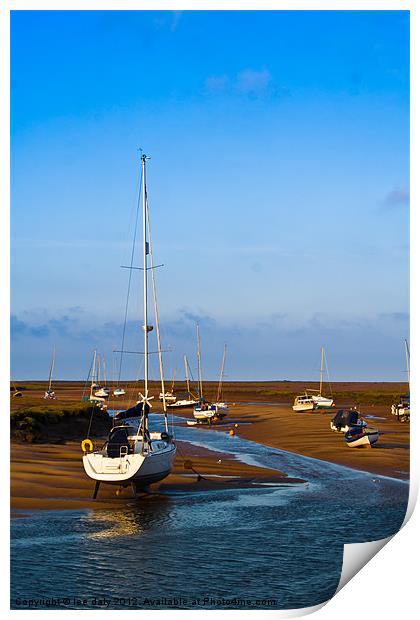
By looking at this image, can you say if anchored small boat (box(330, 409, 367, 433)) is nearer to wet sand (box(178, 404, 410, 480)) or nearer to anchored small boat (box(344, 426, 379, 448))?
wet sand (box(178, 404, 410, 480))

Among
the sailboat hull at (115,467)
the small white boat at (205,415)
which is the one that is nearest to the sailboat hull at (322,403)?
the small white boat at (205,415)

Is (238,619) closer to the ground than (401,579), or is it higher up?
closer to the ground

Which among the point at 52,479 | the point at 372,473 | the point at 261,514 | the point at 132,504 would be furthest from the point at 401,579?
the point at 372,473

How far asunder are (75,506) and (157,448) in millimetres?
3041

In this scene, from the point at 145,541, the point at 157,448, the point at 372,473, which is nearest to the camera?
the point at 145,541

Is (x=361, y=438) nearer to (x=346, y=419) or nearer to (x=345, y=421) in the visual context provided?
(x=346, y=419)

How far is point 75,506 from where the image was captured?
19141 millimetres

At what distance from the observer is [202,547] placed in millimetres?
15648

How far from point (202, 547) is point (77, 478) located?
293 inches

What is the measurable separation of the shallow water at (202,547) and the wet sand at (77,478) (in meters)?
0.79

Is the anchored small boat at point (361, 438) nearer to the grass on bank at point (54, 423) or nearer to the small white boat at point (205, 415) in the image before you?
the grass on bank at point (54, 423)

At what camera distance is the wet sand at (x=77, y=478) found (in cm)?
1961
